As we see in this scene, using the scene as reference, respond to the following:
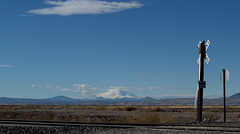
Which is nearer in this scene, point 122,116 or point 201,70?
point 201,70

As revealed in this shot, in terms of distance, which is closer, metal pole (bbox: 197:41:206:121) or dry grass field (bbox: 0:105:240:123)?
metal pole (bbox: 197:41:206:121)

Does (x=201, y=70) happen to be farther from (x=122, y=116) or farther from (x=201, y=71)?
(x=122, y=116)

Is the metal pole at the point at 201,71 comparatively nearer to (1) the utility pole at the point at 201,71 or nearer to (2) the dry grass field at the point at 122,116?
(1) the utility pole at the point at 201,71

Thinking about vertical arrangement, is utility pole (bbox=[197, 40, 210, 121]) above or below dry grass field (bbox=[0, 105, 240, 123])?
above

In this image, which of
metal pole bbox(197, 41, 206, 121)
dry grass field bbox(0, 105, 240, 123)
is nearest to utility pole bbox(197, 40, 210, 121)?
metal pole bbox(197, 41, 206, 121)

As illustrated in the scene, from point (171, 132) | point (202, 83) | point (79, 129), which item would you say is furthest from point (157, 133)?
point (202, 83)

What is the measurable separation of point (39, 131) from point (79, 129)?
2127 mm

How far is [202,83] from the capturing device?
A: 24.5 m

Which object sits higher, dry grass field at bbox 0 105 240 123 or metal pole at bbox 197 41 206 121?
metal pole at bbox 197 41 206 121

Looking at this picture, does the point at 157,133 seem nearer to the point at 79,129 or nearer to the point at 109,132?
the point at 109,132

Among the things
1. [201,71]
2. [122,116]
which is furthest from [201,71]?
[122,116]

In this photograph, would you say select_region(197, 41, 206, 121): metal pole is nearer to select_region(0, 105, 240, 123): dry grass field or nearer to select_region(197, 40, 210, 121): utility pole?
select_region(197, 40, 210, 121): utility pole

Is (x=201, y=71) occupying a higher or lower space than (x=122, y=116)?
higher

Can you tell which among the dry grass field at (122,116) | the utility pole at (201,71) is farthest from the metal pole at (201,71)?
the dry grass field at (122,116)
